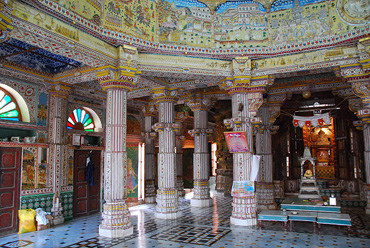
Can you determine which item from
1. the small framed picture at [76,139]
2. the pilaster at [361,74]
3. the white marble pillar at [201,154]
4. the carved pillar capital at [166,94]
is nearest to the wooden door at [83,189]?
the small framed picture at [76,139]

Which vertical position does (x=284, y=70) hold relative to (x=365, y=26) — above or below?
below

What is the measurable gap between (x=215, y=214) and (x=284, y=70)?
237 inches

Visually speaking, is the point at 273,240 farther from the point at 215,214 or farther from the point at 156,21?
the point at 156,21

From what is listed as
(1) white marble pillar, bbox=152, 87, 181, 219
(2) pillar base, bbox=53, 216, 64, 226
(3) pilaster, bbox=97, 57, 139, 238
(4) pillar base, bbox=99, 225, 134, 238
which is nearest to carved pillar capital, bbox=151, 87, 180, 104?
(1) white marble pillar, bbox=152, 87, 181, 219

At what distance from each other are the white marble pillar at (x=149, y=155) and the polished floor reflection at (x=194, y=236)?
4243mm

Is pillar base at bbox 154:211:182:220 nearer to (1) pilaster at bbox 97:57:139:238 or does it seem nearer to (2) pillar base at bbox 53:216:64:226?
(1) pilaster at bbox 97:57:139:238

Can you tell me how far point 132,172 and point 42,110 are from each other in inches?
225

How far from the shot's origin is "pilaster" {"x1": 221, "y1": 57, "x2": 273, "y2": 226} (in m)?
9.88

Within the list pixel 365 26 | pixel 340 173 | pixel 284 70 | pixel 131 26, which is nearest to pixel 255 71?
pixel 284 70

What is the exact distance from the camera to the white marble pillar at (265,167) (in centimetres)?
1321

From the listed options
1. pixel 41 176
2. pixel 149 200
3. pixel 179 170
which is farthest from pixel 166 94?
pixel 179 170

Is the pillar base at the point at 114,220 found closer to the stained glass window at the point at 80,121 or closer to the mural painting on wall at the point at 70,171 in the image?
the mural painting on wall at the point at 70,171

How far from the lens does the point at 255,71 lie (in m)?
10.3

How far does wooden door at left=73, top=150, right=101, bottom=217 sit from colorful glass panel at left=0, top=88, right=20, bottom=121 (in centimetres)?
267
